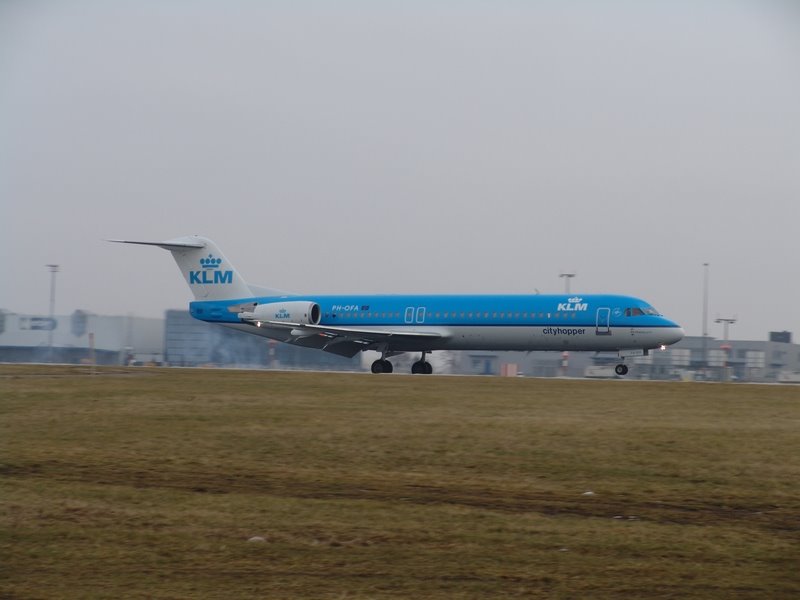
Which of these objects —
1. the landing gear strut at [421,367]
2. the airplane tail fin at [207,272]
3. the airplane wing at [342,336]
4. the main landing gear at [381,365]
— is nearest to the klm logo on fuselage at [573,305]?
the airplane wing at [342,336]

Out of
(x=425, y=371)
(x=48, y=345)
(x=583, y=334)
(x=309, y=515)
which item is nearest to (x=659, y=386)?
(x=583, y=334)

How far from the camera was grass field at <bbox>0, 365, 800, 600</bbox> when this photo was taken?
32.2 feet

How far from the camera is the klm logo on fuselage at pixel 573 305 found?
4219cm

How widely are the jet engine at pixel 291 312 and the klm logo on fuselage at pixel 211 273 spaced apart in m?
3.78

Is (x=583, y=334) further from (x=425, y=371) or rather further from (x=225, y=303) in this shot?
(x=225, y=303)

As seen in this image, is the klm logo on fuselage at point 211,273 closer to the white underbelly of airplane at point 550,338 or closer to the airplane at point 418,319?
the airplane at point 418,319

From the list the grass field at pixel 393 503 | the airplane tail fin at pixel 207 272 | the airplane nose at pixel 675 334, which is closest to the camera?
the grass field at pixel 393 503

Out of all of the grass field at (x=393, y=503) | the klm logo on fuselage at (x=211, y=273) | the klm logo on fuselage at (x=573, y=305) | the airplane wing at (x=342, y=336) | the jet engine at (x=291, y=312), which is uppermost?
the klm logo on fuselage at (x=211, y=273)

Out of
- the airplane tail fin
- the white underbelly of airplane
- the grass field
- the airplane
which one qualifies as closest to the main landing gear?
the airplane

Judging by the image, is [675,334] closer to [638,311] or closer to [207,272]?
[638,311]

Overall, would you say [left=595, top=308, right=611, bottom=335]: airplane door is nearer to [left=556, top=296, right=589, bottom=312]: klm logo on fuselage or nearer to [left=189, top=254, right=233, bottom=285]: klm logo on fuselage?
[left=556, top=296, right=589, bottom=312]: klm logo on fuselage

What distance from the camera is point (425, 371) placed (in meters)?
48.2

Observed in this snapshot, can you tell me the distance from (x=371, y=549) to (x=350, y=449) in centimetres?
537

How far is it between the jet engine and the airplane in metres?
0.05
